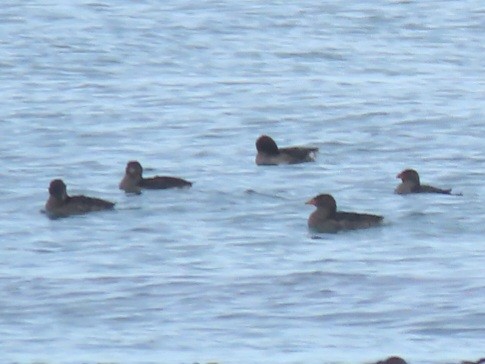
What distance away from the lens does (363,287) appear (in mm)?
14797

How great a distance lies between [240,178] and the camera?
19.5 meters

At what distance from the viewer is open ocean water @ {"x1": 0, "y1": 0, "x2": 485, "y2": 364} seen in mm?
13625

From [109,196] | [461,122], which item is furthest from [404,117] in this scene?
[109,196]

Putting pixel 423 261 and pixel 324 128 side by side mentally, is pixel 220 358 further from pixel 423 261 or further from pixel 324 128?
pixel 324 128

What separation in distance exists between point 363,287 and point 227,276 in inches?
45.3

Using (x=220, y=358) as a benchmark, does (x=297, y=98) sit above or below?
above

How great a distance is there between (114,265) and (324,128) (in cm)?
747

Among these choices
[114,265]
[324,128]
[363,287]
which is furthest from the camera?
[324,128]

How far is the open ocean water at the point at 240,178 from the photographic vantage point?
13625 millimetres

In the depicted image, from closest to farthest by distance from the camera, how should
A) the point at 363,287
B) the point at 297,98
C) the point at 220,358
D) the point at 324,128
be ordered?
the point at 220,358, the point at 363,287, the point at 324,128, the point at 297,98

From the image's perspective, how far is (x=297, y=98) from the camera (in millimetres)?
24766

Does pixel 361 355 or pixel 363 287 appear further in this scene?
pixel 363 287

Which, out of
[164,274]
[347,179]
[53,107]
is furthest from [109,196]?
[53,107]

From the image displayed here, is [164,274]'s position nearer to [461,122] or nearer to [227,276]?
[227,276]
